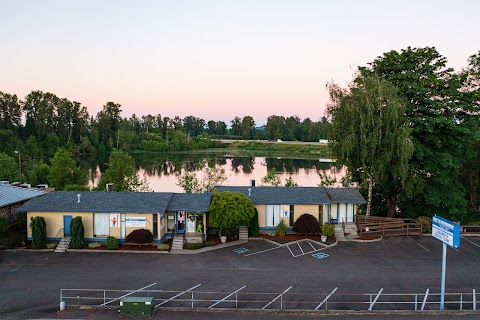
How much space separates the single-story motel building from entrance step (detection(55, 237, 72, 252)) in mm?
637

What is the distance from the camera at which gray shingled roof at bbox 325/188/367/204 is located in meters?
30.3

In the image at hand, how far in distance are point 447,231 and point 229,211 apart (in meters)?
13.7

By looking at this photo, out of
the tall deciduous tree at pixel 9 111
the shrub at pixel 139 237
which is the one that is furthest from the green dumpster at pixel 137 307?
the tall deciduous tree at pixel 9 111

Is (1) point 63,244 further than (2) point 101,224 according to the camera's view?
No

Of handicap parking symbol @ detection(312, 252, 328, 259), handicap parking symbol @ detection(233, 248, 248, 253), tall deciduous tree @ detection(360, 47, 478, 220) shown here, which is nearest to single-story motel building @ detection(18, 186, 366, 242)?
handicap parking symbol @ detection(233, 248, 248, 253)

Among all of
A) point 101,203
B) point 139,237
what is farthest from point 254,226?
point 101,203

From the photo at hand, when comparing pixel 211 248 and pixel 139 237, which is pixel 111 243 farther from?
pixel 211 248

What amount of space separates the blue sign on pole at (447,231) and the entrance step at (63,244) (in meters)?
21.0

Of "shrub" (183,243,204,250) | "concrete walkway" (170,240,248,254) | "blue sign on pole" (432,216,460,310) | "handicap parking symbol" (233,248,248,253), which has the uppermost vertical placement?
"blue sign on pole" (432,216,460,310)

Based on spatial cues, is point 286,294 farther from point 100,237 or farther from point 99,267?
point 100,237

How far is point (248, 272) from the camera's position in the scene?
70.4 feet

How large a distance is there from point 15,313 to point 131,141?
4237 inches

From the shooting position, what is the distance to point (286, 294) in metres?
18.3

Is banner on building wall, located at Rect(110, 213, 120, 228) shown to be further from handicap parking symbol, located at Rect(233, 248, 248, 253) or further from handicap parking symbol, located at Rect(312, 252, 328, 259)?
handicap parking symbol, located at Rect(312, 252, 328, 259)
